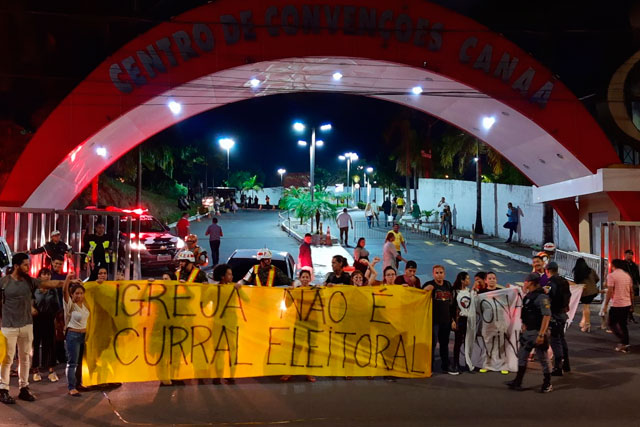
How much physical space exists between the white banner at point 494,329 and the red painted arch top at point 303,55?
10706mm

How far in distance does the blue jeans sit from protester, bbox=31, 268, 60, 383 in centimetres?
87

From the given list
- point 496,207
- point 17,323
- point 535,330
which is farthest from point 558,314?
point 496,207

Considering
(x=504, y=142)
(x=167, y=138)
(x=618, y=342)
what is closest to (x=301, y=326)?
(x=618, y=342)

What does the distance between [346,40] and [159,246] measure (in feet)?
27.5

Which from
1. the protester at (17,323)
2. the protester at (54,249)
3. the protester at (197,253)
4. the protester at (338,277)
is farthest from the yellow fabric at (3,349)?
the protester at (54,249)

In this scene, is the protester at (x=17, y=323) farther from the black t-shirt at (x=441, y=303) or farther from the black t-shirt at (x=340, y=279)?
the black t-shirt at (x=441, y=303)

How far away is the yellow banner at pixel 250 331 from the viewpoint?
8.60 m

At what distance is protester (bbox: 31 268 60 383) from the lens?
29.5ft

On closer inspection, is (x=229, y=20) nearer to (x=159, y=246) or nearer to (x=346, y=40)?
(x=346, y=40)

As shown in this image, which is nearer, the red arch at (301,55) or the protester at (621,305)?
the protester at (621,305)

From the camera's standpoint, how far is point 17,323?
25.6ft

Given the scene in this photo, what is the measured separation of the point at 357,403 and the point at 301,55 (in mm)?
13024

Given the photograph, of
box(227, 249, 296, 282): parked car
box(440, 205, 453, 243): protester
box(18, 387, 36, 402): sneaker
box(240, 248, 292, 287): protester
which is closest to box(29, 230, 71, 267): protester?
box(227, 249, 296, 282): parked car

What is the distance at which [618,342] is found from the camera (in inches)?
464
